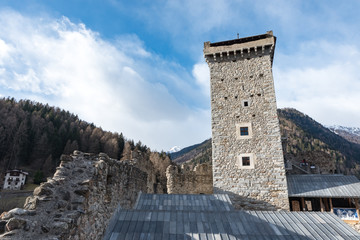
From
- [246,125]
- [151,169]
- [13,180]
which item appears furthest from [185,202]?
[13,180]

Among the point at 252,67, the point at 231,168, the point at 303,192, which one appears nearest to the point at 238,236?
the point at 231,168

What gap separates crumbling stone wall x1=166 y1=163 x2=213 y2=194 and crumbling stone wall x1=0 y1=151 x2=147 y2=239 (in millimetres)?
13513

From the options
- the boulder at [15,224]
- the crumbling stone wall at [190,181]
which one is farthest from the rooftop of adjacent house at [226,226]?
the crumbling stone wall at [190,181]

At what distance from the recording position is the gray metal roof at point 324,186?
40.7 feet

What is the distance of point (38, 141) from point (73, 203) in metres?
62.6

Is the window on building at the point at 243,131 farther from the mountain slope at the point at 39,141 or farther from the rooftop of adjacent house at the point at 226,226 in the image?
the mountain slope at the point at 39,141

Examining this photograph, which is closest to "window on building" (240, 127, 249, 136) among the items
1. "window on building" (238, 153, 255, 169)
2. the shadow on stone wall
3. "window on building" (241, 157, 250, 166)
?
"window on building" (238, 153, 255, 169)

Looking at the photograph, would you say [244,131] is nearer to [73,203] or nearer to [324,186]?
[324,186]

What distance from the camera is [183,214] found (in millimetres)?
6504

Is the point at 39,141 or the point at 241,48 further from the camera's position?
the point at 39,141

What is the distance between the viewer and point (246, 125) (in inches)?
558

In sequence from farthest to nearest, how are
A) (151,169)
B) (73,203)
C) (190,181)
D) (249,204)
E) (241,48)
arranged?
(151,169) < (190,181) < (241,48) < (249,204) < (73,203)

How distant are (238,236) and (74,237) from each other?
4.06m

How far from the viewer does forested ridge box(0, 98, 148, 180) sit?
166 ft
